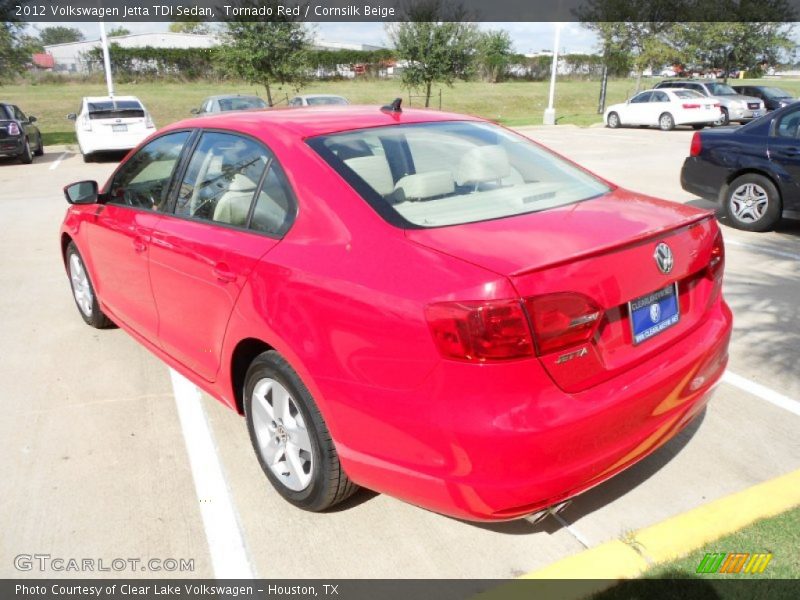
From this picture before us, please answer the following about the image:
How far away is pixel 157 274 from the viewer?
144 inches

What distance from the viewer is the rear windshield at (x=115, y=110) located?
16.9 meters

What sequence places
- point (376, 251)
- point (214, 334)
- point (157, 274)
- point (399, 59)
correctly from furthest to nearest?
1. point (399, 59)
2. point (157, 274)
3. point (214, 334)
4. point (376, 251)

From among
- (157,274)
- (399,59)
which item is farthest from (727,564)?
(399,59)

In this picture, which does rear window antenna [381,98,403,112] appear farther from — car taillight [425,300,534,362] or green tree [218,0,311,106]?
green tree [218,0,311,106]

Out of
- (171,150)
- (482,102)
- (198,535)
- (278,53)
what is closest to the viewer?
(198,535)

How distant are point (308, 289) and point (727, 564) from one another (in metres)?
1.87

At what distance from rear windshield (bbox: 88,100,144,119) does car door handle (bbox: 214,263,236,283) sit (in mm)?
15685

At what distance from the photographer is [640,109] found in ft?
81.9

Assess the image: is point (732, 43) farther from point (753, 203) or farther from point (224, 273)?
point (224, 273)

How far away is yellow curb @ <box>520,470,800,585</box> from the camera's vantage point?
8.46ft

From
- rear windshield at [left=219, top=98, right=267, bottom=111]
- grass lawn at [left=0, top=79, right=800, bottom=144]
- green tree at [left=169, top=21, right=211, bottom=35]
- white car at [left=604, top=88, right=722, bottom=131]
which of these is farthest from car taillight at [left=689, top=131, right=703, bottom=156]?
green tree at [left=169, top=21, right=211, bottom=35]

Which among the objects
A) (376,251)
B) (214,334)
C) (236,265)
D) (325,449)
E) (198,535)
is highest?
(376,251)

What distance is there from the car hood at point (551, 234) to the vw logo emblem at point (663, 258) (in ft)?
0.20

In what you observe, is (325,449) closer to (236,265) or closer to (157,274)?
(236,265)
